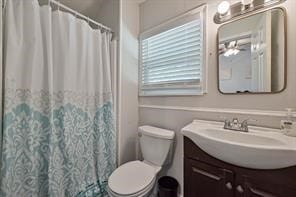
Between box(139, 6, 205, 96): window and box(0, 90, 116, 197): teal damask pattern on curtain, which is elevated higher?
box(139, 6, 205, 96): window

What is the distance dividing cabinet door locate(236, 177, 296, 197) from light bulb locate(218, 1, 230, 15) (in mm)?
1201

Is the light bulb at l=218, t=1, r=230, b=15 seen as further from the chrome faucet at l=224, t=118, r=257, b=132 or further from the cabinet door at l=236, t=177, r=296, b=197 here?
the cabinet door at l=236, t=177, r=296, b=197

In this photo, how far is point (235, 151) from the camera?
863 millimetres

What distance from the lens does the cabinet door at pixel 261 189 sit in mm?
788

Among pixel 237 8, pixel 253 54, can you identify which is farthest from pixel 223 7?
pixel 253 54

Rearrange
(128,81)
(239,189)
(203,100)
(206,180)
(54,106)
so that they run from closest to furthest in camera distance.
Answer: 1. (239,189)
2. (206,180)
3. (54,106)
4. (203,100)
5. (128,81)

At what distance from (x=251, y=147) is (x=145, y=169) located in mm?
946

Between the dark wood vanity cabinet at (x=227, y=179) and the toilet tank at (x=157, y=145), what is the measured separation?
343mm

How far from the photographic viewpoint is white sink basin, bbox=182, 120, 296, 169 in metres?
0.76

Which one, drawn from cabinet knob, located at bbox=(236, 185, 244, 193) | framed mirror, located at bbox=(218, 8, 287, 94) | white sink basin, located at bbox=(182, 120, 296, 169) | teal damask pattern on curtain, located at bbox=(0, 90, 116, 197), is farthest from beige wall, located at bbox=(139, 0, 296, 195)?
teal damask pattern on curtain, located at bbox=(0, 90, 116, 197)

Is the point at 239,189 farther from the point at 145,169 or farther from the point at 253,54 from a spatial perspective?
the point at 253,54

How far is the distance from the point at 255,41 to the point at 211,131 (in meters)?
0.73

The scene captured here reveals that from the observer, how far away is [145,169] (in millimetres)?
1473

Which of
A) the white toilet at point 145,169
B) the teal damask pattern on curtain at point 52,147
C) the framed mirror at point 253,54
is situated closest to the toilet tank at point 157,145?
the white toilet at point 145,169
